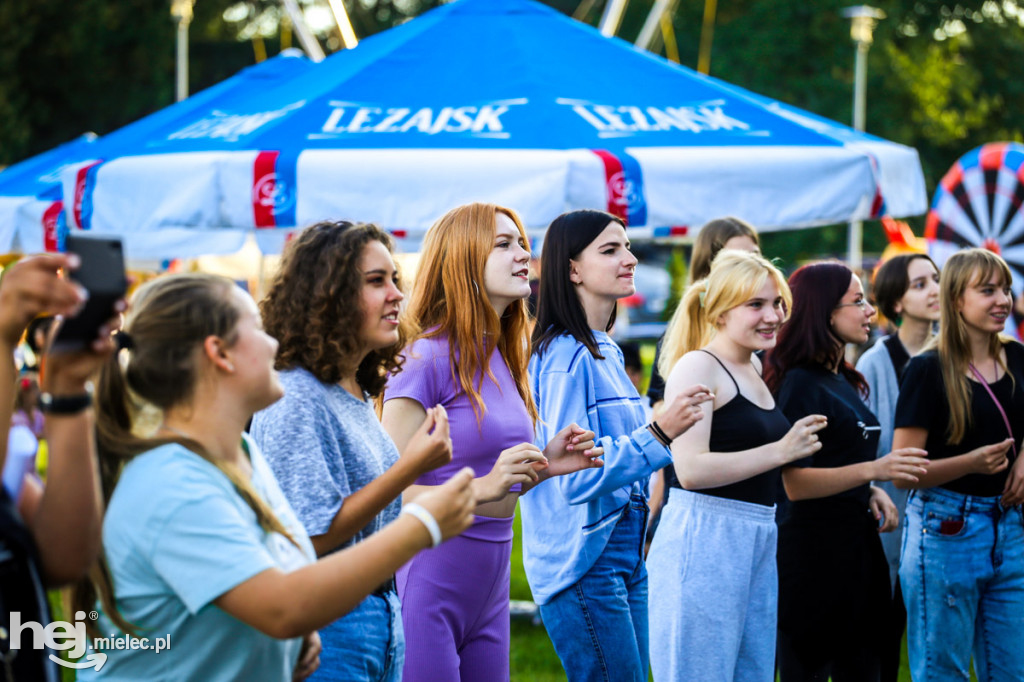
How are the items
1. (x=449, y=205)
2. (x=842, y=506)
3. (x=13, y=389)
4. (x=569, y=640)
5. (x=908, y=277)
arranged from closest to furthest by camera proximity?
(x=13, y=389) → (x=569, y=640) → (x=842, y=506) → (x=449, y=205) → (x=908, y=277)

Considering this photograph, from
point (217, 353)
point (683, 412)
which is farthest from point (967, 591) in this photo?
point (217, 353)

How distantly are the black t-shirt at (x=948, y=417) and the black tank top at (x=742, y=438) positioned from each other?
3.26ft

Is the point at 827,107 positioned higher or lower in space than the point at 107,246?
higher

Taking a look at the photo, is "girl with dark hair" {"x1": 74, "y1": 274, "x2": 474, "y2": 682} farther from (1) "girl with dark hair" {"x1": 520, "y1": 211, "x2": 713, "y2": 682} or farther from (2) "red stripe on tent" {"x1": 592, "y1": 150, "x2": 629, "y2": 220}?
(2) "red stripe on tent" {"x1": 592, "y1": 150, "x2": 629, "y2": 220}

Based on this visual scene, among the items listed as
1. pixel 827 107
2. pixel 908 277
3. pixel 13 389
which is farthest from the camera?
pixel 827 107

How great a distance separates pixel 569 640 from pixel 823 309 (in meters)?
1.72

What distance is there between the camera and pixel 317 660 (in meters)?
2.20

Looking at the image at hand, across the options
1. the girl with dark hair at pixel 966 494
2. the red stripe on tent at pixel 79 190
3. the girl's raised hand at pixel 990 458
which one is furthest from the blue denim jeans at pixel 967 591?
the red stripe on tent at pixel 79 190

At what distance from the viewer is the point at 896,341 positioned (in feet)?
16.9

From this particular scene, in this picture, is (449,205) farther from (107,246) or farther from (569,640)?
(107,246)

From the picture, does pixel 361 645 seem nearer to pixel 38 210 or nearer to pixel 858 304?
pixel 858 304

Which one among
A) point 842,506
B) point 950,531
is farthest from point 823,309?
point 950,531

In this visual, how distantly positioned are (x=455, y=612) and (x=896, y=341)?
3.09m

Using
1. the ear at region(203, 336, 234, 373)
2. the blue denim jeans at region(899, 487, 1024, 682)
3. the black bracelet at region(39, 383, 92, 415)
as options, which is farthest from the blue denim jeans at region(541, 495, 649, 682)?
the black bracelet at region(39, 383, 92, 415)
